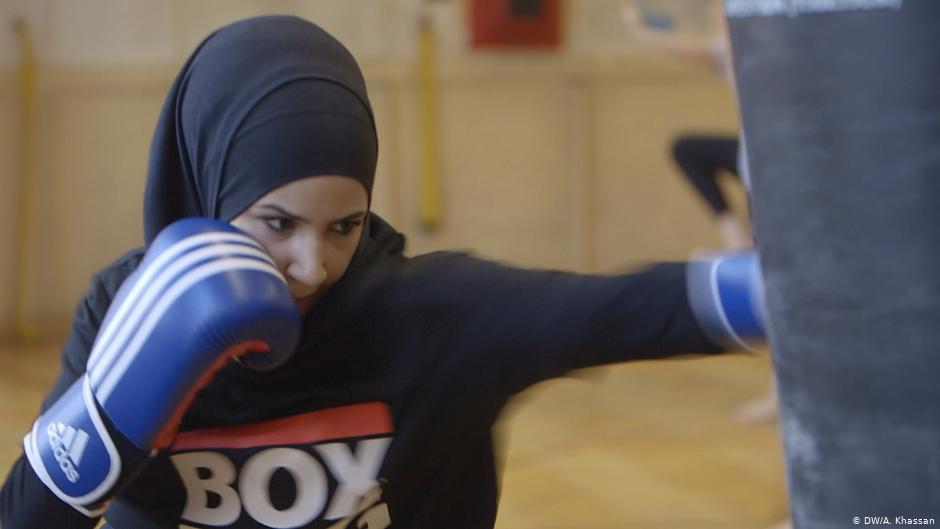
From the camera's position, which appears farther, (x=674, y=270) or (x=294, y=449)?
(x=294, y=449)

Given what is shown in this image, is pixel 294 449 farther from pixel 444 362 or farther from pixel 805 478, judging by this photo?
pixel 805 478

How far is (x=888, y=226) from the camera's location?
697 millimetres

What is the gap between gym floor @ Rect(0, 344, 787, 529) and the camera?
2381 millimetres

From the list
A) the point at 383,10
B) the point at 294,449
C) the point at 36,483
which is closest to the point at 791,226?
the point at 294,449

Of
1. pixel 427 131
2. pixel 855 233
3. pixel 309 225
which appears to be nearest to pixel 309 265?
pixel 309 225

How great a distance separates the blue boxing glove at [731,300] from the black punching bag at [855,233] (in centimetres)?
19

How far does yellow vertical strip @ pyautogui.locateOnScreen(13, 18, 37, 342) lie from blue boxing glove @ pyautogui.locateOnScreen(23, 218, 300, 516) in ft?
9.79

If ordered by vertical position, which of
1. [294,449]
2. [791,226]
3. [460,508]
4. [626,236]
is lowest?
[626,236]

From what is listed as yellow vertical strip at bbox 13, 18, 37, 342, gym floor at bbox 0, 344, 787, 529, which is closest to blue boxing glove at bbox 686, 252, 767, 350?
gym floor at bbox 0, 344, 787, 529

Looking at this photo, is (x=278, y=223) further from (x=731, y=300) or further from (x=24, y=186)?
(x=24, y=186)

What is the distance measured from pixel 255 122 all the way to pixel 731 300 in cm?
46

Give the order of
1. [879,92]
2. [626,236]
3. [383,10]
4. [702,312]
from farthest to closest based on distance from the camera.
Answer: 1. [626,236]
2. [383,10]
3. [702,312]
4. [879,92]

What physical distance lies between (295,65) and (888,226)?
61cm

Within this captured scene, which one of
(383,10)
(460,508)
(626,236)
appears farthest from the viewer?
(626,236)
